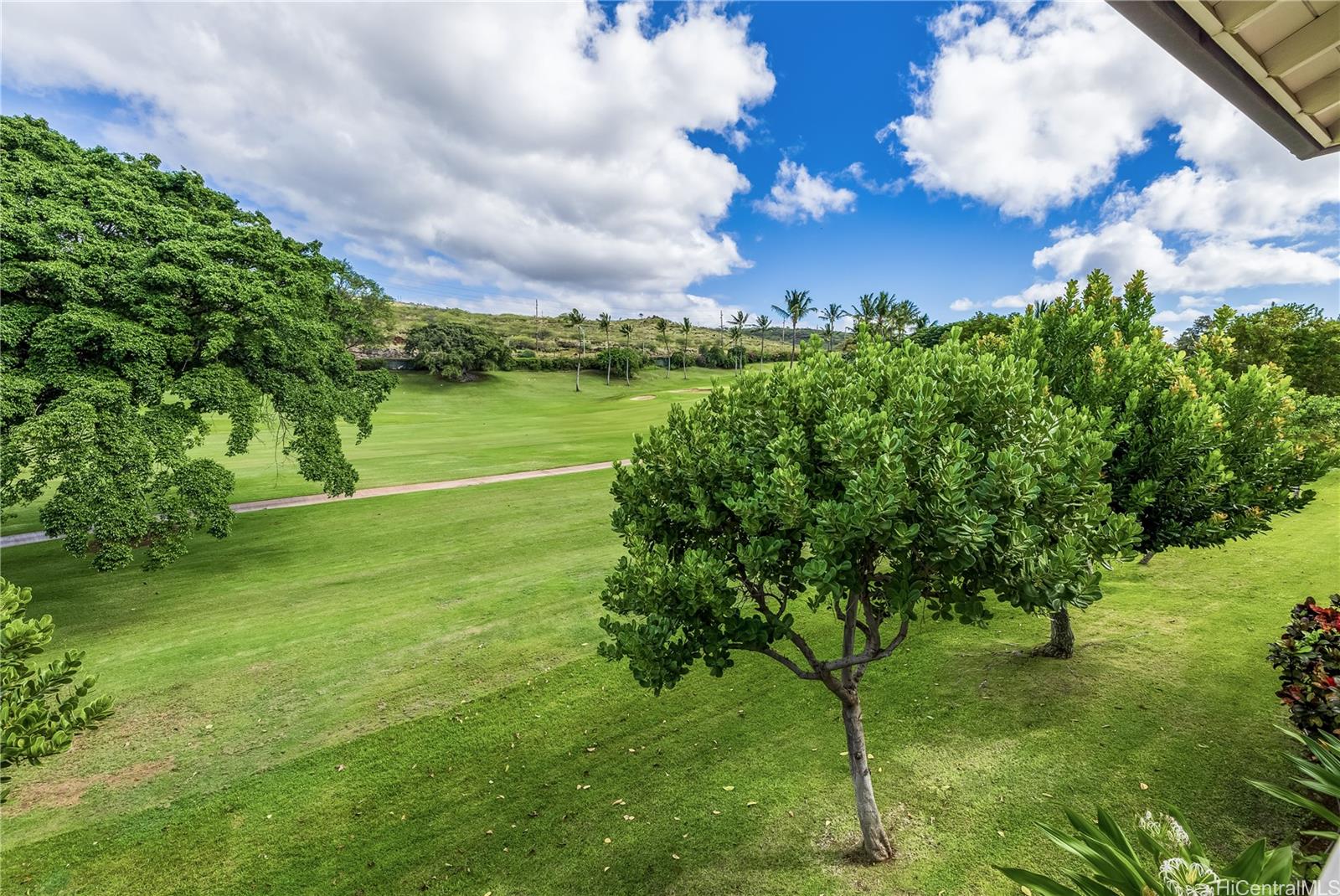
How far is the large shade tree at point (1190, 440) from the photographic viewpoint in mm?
6863

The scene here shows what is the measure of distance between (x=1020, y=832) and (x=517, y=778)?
6.52 m

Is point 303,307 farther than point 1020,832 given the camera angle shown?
Yes

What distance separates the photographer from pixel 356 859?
Result: 6418mm

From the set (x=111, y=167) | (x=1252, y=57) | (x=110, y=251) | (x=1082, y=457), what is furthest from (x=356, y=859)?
(x=111, y=167)

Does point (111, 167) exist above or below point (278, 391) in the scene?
above

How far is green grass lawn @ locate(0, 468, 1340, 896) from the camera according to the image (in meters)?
6.26

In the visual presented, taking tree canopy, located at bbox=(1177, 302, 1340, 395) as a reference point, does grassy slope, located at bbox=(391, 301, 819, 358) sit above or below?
above

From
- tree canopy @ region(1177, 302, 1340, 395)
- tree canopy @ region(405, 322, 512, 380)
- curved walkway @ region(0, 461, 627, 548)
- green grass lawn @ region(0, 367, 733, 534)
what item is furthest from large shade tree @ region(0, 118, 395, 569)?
tree canopy @ region(405, 322, 512, 380)

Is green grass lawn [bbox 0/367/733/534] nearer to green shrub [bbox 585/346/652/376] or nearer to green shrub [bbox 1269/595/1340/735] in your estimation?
green shrub [bbox 585/346/652/376]

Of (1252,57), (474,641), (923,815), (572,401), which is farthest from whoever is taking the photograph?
(572,401)

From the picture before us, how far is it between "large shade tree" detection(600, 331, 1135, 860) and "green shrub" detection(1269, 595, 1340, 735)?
416 cm

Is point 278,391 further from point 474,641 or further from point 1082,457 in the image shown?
point 1082,457

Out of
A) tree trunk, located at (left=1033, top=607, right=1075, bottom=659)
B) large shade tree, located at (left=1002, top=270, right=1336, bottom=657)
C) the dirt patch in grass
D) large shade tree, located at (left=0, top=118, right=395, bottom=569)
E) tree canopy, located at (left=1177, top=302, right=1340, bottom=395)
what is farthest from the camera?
tree canopy, located at (left=1177, top=302, right=1340, bottom=395)

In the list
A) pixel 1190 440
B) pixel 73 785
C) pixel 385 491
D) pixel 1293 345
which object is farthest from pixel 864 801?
pixel 1293 345
